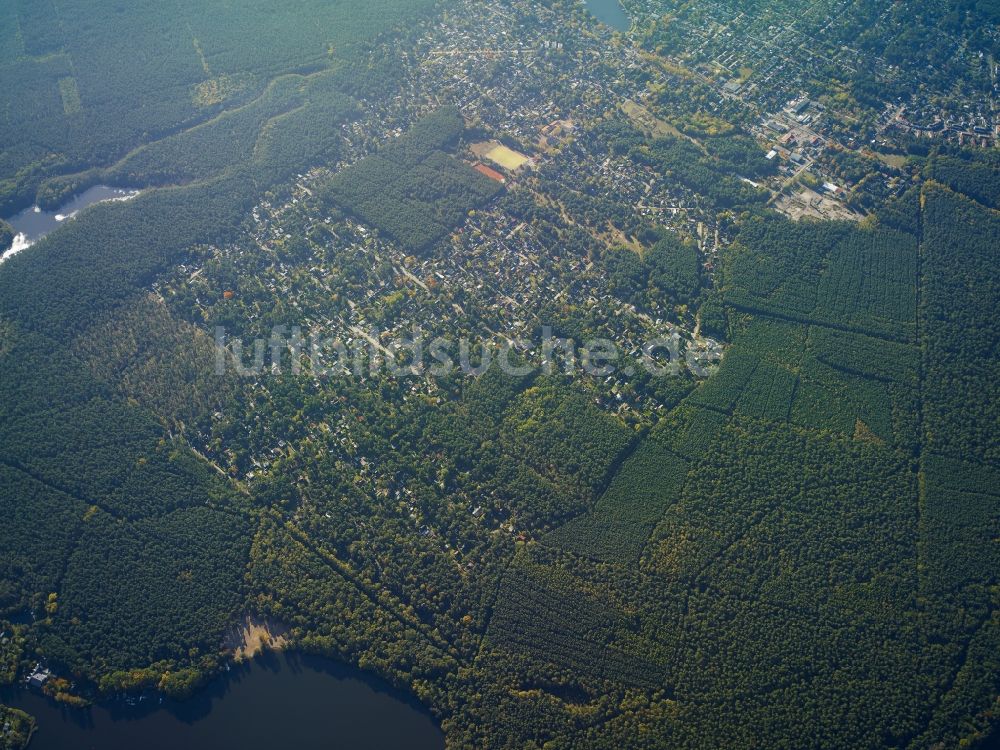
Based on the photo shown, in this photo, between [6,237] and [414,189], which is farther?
[414,189]

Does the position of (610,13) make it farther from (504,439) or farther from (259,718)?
(259,718)

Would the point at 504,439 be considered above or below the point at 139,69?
below

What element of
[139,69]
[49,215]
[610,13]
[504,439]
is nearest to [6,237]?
[49,215]

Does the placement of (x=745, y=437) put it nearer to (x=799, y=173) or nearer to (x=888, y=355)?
(x=888, y=355)

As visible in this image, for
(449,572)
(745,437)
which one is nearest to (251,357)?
(449,572)

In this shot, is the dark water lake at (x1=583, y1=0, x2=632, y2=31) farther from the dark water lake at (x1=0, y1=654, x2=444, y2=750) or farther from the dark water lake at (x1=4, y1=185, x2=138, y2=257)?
the dark water lake at (x1=0, y1=654, x2=444, y2=750)

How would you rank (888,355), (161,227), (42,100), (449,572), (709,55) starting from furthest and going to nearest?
(709,55), (42,100), (161,227), (888,355), (449,572)

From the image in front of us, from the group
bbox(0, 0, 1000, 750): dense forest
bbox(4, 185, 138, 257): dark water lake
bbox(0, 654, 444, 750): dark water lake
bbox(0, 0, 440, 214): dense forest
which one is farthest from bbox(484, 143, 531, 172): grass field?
bbox(0, 654, 444, 750): dark water lake
